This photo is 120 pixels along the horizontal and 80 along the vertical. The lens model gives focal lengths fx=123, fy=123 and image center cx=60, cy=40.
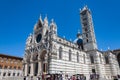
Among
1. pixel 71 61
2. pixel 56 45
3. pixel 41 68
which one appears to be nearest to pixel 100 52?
pixel 71 61

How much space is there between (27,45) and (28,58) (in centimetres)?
420

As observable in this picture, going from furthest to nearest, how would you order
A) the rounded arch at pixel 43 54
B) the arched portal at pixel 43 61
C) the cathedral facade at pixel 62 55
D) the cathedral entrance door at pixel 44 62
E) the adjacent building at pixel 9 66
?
the adjacent building at pixel 9 66 < the rounded arch at pixel 43 54 < the cathedral facade at pixel 62 55 < the arched portal at pixel 43 61 < the cathedral entrance door at pixel 44 62

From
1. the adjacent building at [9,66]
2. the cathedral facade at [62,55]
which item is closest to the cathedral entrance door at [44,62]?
the cathedral facade at [62,55]

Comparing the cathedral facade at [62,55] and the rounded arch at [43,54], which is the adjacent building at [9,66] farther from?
the rounded arch at [43,54]

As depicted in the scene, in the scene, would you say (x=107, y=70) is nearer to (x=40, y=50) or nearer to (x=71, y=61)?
(x=71, y=61)

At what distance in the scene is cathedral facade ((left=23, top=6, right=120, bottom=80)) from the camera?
102ft

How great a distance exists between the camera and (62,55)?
1303 inches

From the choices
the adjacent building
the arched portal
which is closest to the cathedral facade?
the arched portal

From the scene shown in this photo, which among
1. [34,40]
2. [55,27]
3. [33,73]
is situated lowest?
[33,73]

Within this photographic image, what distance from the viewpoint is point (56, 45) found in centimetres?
3203

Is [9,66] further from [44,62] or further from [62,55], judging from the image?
[62,55]

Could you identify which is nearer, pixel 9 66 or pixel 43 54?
pixel 43 54

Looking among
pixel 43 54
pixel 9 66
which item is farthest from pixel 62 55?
pixel 9 66

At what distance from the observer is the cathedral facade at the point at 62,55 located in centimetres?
3108
